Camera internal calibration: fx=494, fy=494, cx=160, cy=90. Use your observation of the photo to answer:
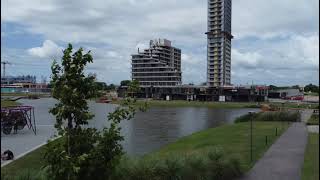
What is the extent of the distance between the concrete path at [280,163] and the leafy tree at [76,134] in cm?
1017

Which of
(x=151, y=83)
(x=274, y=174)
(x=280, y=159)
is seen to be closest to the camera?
(x=274, y=174)

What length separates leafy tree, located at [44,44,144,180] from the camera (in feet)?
30.5

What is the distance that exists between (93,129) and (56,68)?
1493 mm

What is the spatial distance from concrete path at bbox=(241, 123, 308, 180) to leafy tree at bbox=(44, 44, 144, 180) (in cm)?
1017

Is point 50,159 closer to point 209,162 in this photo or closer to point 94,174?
point 94,174

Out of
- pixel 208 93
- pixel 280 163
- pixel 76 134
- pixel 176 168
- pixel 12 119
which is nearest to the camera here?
pixel 76 134

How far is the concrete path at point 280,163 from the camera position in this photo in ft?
63.9

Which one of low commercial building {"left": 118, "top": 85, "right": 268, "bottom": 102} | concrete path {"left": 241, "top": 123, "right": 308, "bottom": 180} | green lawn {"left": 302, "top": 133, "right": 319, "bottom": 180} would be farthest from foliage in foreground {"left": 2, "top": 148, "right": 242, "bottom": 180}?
low commercial building {"left": 118, "top": 85, "right": 268, "bottom": 102}

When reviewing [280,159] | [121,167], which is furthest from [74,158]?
[280,159]

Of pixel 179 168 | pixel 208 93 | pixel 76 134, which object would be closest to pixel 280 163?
pixel 179 168

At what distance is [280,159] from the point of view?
24.5 m

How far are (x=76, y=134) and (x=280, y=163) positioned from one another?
602 inches

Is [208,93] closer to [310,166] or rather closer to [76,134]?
[310,166]

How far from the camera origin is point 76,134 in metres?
9.80
